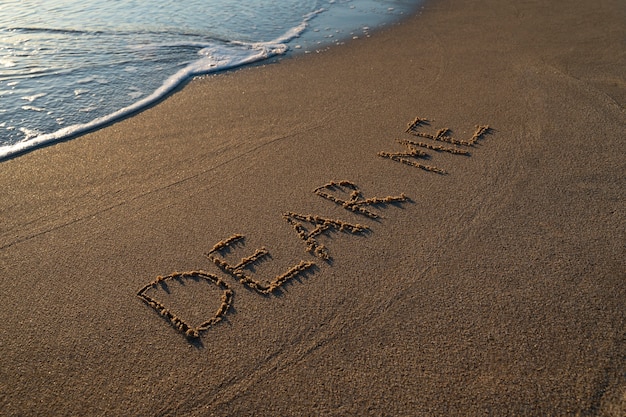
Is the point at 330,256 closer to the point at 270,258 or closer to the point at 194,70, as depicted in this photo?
the point at 270,258

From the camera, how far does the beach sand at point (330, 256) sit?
212 cm

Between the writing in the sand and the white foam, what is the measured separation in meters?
2.18

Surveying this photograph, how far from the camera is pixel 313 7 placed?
7.86m

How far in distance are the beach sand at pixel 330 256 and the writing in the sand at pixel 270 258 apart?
0.06 feet

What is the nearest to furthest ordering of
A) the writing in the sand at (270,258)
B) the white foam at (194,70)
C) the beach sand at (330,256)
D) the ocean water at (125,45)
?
the beach sand at (330,256) → the writing in the sand at (270,258) → the white foam at (194,70) → the ocean water at (125,45)

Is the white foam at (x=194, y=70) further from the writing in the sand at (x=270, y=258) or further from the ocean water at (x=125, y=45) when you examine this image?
the writing in the sand at (x=270, y=258)

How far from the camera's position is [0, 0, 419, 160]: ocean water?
4.55 metres

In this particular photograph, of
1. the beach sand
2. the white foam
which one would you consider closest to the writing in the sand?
the beach sand

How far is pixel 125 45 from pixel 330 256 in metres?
4.80

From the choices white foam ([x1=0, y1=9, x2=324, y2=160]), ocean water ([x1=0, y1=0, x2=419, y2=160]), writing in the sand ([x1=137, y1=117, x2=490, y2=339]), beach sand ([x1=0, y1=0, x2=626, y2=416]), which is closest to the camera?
beach sand ([x1=0, y1=0, x2=626, y2=416])

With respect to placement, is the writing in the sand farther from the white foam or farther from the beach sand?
the white foam

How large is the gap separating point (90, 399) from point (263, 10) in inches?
272

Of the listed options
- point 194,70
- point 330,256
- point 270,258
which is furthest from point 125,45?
point 330,256

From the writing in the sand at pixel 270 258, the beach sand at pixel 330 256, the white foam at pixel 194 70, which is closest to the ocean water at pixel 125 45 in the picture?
the white foam at pixel 194 70
